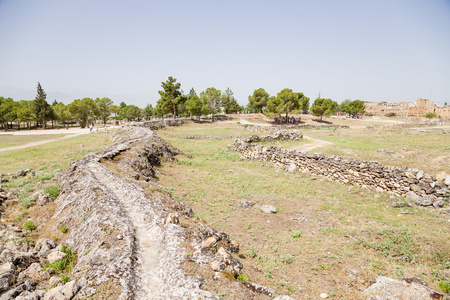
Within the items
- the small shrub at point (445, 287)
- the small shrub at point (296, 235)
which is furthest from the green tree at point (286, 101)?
the small shrub at point (445, 287)

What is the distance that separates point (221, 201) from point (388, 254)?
8650 mm

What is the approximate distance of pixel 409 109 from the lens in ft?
287

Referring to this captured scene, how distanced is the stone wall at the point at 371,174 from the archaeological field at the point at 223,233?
3.1 inches

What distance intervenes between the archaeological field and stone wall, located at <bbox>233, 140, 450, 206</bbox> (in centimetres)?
8

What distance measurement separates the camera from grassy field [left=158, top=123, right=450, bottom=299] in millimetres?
7355

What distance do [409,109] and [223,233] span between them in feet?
365

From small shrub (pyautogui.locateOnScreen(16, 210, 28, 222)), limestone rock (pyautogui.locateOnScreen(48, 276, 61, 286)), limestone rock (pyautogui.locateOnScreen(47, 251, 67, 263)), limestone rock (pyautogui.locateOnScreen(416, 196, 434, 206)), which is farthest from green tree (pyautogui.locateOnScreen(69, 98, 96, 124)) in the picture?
limestone rock (pyautogui.locateOnScreen(416, 196, 434, 206))

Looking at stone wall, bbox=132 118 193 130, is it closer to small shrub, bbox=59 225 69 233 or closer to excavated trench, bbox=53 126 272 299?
excavated trench, bbox=53 126 272 299

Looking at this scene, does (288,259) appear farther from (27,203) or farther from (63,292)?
(27,203)

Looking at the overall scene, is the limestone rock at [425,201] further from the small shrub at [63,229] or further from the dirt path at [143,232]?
the small shrub at [63,229]

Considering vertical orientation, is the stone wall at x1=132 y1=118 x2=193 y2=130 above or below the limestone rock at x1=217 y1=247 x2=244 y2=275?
above

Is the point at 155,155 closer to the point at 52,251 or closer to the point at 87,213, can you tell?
the point at 87,213

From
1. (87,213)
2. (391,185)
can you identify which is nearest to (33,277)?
(87,213)

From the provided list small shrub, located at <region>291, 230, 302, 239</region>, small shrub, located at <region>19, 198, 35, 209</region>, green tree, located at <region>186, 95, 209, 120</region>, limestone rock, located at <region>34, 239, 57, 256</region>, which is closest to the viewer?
limestone rock, located at <region>34, 239, 57, 256</region>
